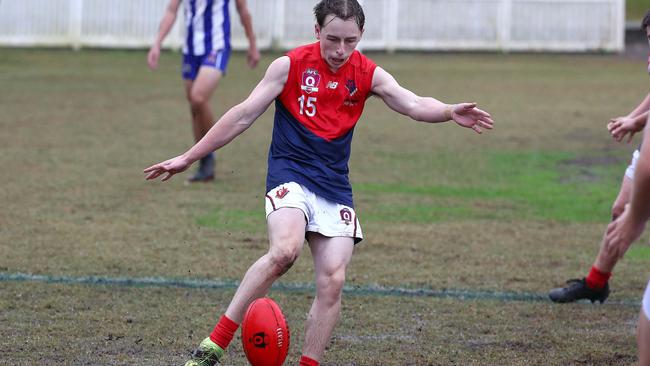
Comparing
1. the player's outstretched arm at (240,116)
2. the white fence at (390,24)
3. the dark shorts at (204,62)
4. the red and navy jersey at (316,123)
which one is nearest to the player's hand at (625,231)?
the red and navy jersey at (316,123)

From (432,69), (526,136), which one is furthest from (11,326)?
(432,69)

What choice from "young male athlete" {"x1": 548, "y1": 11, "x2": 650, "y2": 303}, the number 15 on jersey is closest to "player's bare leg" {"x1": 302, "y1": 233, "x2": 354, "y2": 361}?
the number 15 on jersey

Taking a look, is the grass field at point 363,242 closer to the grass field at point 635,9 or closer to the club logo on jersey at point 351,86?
the club logo on jersey at point 351,86

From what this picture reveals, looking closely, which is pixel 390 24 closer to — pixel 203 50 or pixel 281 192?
pixel 203 50

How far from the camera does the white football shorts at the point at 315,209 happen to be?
5.19m

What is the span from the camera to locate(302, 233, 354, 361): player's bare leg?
5.10 m

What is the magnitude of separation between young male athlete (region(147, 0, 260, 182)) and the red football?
6.18 meters

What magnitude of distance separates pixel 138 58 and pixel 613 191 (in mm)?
15401

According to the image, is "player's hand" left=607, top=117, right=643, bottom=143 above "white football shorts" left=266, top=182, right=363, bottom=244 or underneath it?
above

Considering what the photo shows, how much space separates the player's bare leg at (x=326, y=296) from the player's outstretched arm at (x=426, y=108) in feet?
2.44

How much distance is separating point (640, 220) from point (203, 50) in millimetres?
8016

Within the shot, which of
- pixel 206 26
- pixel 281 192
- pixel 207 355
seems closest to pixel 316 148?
pixel 281 192

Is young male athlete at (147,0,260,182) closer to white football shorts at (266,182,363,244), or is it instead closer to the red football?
white football shorts at (266,182,363,244)

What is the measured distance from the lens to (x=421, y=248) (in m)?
8.45
